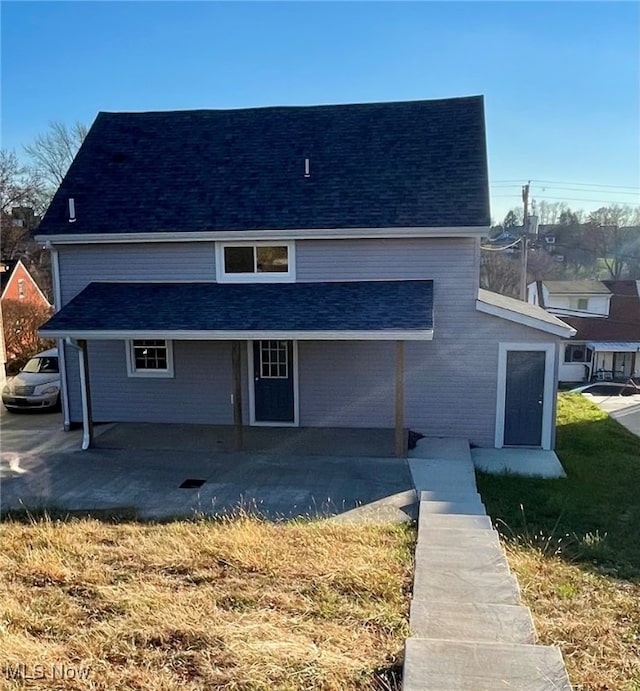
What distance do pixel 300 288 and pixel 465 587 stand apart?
6954 mm

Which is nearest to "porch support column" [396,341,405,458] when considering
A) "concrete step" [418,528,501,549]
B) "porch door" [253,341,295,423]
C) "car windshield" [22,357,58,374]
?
"porch door" [253,341,295,423]

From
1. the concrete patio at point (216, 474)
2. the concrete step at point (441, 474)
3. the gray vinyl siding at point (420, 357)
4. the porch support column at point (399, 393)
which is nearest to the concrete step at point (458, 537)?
the concrete patio at point (216, 474)

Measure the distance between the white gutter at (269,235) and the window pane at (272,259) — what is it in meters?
0.34

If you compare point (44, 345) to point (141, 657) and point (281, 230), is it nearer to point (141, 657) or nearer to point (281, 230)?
point (281, 230)

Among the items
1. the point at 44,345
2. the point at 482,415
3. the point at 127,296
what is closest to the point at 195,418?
the point at 127,296

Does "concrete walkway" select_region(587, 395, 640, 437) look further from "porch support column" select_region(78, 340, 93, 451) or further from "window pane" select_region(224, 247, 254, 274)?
"porch support column" select_region(78, 340, 93, 451)

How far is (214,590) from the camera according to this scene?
445 cm

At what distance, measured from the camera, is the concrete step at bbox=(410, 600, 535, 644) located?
3.57m

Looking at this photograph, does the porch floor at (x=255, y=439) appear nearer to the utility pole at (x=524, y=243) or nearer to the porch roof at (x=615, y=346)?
the utility pole at (x=524, y=243)

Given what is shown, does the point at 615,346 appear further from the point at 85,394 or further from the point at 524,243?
the point at 85,394

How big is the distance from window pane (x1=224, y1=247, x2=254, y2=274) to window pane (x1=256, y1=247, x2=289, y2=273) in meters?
0.19

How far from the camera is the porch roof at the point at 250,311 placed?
8.86 m

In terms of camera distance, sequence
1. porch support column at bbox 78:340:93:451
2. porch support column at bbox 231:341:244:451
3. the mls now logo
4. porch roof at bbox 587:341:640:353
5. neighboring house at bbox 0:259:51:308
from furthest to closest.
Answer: porch roof at bbox 587:341:640:353 → neighboring house at bbox 0:259:51:308 → porch support column at bbox 78:340:93:451 → porch support column at bbox 231:341:244:451 → the mls now logo

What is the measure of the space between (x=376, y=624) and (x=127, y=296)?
8383 millimetres
